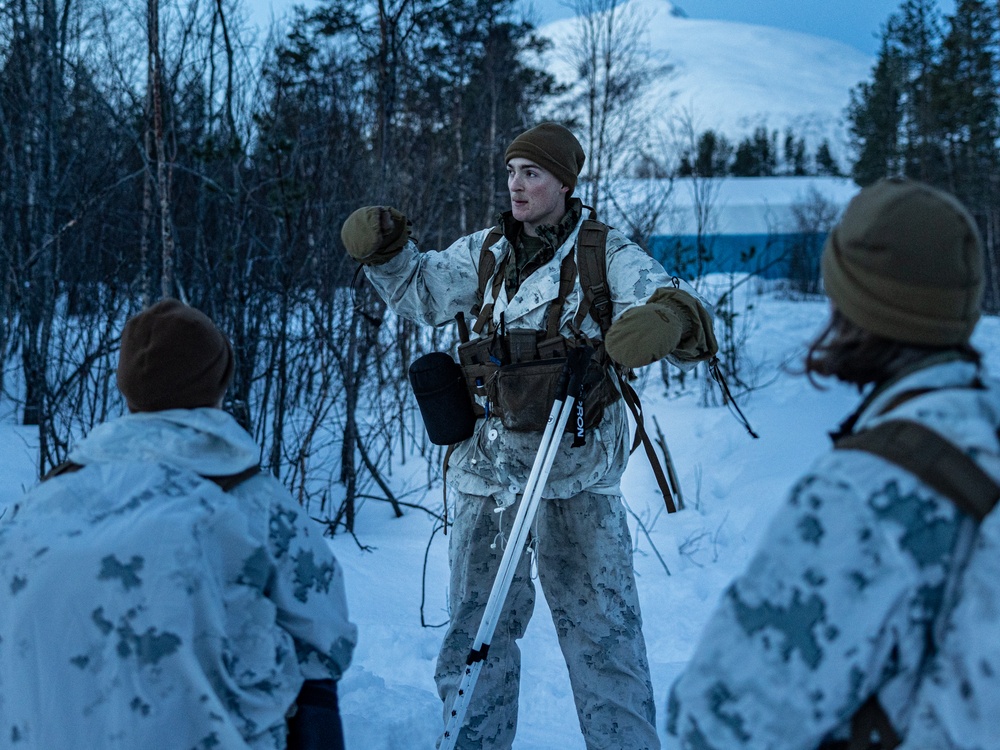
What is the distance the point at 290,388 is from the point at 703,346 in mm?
3812

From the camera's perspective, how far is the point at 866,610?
1.06 metres

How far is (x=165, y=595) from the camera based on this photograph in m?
1.38

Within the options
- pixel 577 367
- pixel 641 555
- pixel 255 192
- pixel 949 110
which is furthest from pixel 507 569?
pixel 949 110

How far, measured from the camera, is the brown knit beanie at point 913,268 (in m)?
1.14

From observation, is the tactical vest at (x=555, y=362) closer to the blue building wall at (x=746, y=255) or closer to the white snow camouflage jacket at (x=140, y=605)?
the white snow camouflage jacket at (x=140, y=605)

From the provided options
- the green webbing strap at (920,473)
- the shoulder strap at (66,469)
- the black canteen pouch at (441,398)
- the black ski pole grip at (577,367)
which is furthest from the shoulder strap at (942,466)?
the black canteen pouch at (441,398)

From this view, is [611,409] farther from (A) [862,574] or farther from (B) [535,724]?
(A) [862,574]

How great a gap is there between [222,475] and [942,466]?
115 centimetres

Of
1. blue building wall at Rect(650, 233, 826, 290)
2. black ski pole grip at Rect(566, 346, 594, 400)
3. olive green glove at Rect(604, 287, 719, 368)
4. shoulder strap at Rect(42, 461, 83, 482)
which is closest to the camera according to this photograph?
shoulder strap at Rect(42, 461, 83, 482)

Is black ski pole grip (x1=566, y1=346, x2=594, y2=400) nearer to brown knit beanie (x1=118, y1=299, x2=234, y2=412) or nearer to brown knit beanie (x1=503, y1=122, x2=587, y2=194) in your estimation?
brown knit beanie (x1=503, y1=122, x2=587, y2=194)

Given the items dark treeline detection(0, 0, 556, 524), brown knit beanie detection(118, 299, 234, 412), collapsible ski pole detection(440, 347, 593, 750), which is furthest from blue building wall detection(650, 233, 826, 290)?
brown knit beanie detection(118, 299, 234, 412)

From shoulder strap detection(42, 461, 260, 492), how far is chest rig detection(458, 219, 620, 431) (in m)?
1.17

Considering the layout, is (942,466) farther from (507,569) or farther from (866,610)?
(507,569)

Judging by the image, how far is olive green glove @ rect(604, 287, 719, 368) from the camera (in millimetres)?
2260
